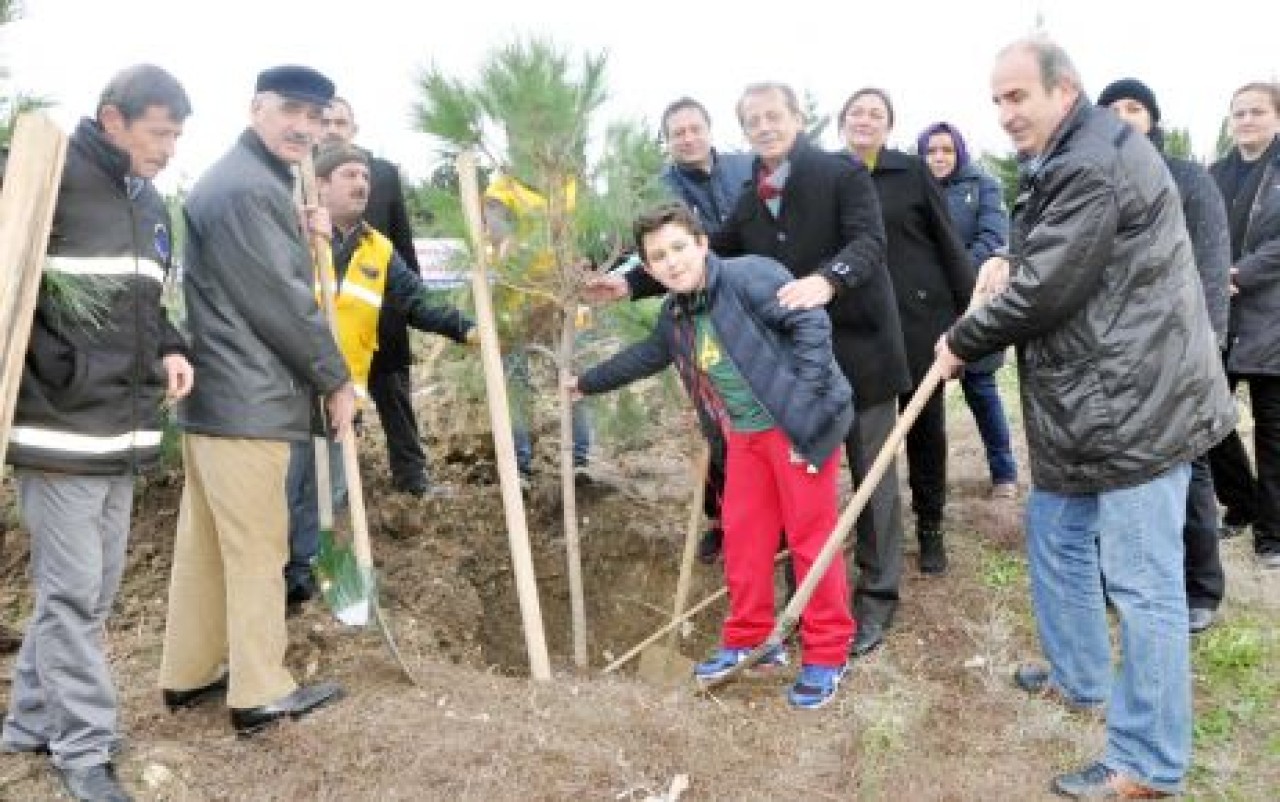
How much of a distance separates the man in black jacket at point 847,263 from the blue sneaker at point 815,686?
31 centimetres

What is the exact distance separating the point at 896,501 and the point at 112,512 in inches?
103

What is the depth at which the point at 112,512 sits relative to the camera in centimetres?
296

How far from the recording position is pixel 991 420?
5395 mm

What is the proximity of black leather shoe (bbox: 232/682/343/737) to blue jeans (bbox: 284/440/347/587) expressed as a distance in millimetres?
954

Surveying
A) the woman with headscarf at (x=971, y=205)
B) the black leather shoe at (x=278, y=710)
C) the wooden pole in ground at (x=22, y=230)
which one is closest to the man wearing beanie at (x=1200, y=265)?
the woman with headscarf at (x=971, y=205)

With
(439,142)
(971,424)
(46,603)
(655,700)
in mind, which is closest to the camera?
(46,603)

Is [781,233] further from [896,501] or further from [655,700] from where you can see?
[655,700]

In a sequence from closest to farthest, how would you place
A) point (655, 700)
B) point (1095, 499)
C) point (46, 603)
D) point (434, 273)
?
point (46, 603)
point (1095, 499)
point (655, 700)
point (434, 273)

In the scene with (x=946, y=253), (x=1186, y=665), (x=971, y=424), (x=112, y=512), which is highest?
(x=946, y=253)

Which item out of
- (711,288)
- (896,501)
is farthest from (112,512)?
(896,501)

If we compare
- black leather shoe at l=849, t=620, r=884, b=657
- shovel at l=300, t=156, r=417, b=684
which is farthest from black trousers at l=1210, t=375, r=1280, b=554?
shovel at l=300, t=156, r=417, b=684

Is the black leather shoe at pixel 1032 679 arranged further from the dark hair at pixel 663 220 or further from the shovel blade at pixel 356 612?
the shovel blade at pixel 356 612

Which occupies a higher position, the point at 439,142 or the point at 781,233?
the point at 439,142

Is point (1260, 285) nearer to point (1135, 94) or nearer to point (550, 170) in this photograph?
point (1135, 94)
